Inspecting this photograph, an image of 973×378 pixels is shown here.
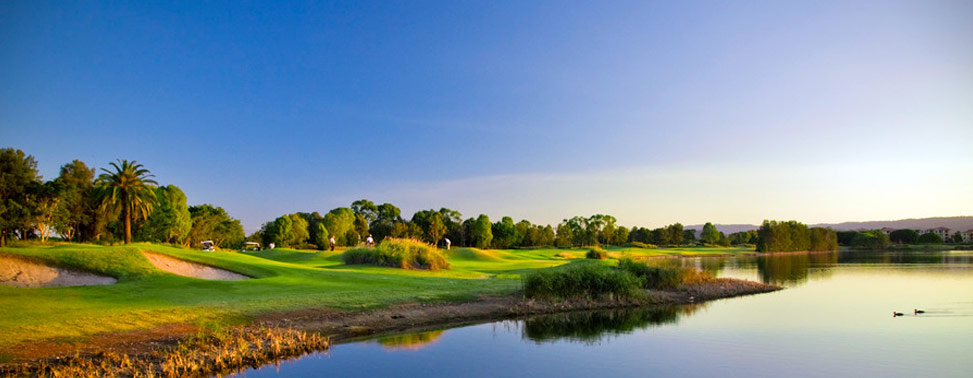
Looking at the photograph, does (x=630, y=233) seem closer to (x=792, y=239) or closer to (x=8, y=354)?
(x=792, y=239)

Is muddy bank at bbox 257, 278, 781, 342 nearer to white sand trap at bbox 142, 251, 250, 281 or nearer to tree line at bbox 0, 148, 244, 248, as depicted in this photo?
white sand trap at bbox 142, 251, 250, 281

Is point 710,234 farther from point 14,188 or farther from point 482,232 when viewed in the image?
point 14,188

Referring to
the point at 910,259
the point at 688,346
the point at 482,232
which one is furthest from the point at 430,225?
the point at 688,346

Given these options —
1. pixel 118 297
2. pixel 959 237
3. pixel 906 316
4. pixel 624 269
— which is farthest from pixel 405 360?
pixel 959 237

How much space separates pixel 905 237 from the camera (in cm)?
13888

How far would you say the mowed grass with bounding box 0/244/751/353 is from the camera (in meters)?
14.0

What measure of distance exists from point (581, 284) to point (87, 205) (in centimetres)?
6588

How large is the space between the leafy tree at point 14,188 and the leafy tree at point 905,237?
17346cm

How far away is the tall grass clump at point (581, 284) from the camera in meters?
23.5

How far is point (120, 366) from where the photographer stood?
11.6 m

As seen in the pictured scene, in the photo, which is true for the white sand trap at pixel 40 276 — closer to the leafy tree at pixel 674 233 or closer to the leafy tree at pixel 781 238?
the leafy tree at pixel 781 238

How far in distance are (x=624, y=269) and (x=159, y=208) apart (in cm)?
6272

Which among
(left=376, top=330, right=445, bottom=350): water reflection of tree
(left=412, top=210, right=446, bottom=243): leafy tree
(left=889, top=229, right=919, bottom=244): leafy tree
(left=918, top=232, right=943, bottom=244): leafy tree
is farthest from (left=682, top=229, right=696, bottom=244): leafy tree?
(left=376, top=330, right=445, bottom=350): water reflection of tree

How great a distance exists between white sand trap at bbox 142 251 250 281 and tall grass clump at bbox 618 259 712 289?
19.6 meters
